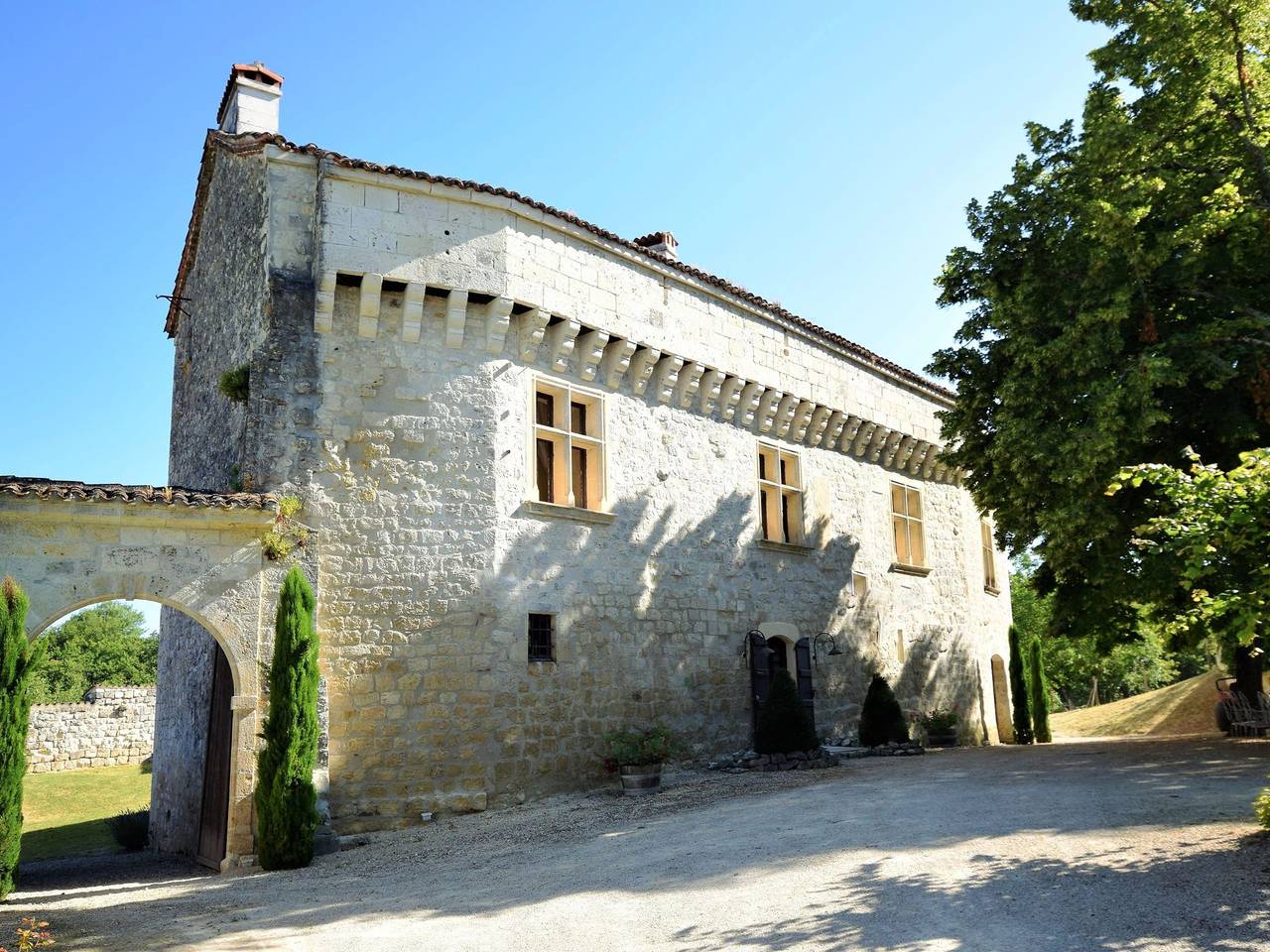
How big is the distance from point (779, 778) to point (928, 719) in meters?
7.61

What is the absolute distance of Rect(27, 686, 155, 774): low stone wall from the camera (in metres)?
23.5

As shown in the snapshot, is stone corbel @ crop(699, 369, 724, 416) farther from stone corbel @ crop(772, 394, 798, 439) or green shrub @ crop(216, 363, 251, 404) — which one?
green shrub @ crop(216, 363, 251, 404)

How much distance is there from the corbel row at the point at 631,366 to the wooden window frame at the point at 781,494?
36cm

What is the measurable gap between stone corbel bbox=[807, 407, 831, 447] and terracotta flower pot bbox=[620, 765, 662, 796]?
7228mm

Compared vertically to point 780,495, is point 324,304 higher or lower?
higher

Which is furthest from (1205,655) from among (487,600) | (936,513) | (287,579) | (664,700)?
(287,579)

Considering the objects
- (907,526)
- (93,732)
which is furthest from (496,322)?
(93,732)

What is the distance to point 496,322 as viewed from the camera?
1207cm

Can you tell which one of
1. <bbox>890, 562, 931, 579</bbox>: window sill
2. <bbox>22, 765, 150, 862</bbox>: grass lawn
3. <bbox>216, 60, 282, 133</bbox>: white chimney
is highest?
<bbox>216, 60, 282, 133</bbox>: white chimney

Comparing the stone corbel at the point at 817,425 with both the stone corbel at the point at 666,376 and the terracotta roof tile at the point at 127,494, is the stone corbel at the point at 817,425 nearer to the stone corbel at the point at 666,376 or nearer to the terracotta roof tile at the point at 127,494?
the stone corbel at the point at 666,376

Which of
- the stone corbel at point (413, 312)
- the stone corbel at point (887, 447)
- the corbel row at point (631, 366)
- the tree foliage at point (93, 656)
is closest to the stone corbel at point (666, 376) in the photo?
the corbel row at point (631, 366)

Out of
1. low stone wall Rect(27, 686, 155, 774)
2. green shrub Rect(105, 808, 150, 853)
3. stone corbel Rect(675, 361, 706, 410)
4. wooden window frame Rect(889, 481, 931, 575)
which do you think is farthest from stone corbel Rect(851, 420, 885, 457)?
low stone wall Rect(27, 686, 155, 774)

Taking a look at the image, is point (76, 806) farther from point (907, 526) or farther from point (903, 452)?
point (903, 452)

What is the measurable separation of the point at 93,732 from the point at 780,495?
1874cm
